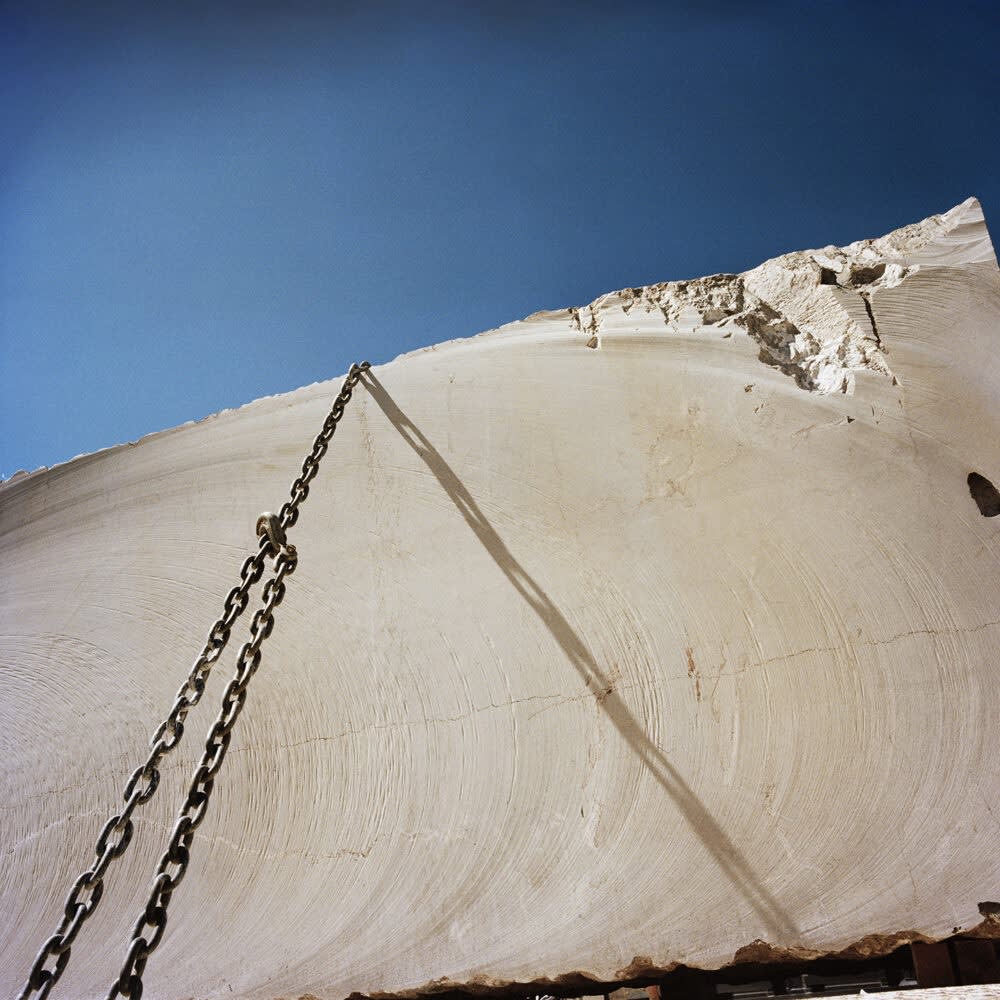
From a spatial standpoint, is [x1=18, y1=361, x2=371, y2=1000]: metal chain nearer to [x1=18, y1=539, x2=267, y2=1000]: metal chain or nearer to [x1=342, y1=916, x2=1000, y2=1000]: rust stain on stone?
[x1=18, y1=539, x2=267, y2=1000]: metal chain

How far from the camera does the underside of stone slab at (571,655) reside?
63.2 inches

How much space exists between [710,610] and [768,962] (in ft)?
2.29

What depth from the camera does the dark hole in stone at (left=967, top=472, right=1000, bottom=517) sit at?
5.28ft

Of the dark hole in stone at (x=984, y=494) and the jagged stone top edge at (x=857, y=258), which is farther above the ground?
the jagged stone top edge at (x=857, y=258)

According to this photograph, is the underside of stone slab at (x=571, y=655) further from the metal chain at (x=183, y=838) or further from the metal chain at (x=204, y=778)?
the metal chain at (x=183, y=838)

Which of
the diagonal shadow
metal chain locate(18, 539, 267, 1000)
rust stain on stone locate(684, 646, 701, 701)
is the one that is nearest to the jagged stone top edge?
the diagonal shadow

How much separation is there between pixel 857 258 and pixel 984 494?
65 centimetres

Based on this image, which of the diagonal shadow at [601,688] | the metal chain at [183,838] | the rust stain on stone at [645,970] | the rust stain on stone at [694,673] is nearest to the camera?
the metal chain at [183,838]

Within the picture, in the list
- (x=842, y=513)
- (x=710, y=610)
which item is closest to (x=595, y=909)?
(x=710, y=610)

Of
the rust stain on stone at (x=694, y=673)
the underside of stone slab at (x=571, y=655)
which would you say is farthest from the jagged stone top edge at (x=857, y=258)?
the rust stain on stone at (x=694, y=673)

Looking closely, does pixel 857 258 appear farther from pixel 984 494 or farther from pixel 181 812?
pixel 181 812

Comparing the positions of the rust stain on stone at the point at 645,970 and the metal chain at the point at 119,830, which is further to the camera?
the rust stain on stone at the point at 645,970

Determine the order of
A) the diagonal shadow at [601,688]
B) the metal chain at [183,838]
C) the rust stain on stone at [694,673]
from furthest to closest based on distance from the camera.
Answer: the rust stain on stone at [694,673]
the diagonal shadow at [601,688]
the metal chain at [183,838]

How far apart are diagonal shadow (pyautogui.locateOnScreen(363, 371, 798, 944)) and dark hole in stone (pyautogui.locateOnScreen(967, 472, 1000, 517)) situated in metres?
0.84
